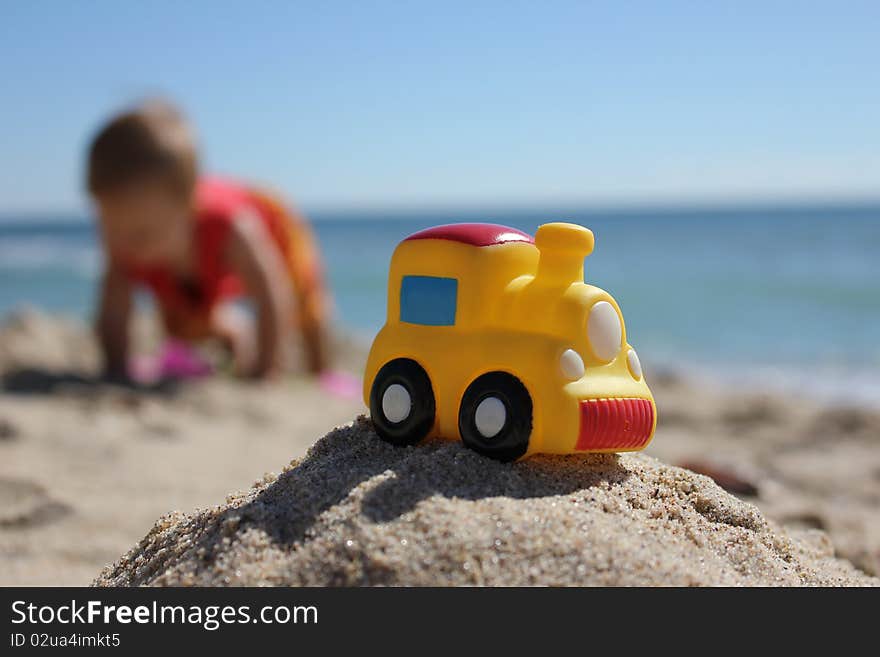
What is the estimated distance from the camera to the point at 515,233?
152 centimetres

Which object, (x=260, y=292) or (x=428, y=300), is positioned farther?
(x=260, y=292)

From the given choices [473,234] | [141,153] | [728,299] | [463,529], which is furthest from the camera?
[728,299]

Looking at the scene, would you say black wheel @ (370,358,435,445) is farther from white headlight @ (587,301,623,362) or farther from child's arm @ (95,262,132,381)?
child's arm @ (95,262,132,381)

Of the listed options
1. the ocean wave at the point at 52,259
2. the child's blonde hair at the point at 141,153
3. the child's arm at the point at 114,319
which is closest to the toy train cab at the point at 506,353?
the child's blonde hair at the point at 141,153

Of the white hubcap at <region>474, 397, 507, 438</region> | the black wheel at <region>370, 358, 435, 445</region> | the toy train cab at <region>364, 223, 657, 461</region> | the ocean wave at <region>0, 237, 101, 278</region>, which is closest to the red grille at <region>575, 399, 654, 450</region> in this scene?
the toy train cab at <region>364, 223, 657, 461</region>

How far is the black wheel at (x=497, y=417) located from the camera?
52.4 inches

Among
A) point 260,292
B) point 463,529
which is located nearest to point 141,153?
point 260,292

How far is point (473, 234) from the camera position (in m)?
1.47

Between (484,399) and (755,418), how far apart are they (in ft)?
10.5

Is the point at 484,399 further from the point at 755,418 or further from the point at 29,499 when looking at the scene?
the point at 755,418

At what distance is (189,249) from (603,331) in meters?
3.48

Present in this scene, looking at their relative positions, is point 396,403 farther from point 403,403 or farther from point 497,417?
point 497,417
